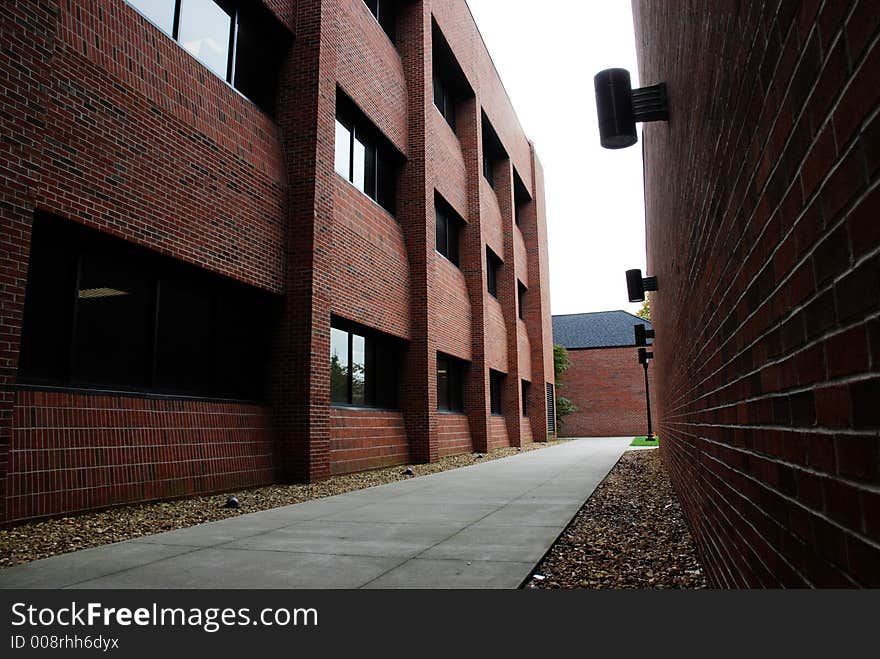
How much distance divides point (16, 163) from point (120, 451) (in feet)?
10.4

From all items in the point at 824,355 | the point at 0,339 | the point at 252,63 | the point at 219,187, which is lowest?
the point at 824,355

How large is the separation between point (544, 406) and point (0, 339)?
25329 mm

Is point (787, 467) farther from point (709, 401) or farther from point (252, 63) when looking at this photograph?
point (252, 63)

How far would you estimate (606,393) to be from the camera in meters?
41.8

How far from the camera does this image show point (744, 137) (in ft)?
6.15

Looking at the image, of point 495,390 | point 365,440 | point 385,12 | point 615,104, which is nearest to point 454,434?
point 365,440

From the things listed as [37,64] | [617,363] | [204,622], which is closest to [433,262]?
[37,64]

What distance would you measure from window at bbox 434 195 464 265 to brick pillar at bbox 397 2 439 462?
7.54 feet

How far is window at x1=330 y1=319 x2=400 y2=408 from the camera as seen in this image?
11.9 meters

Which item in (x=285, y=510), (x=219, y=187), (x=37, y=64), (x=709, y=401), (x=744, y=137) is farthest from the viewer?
(x=219, y=187)

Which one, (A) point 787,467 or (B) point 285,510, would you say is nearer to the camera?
(A) point 787,467

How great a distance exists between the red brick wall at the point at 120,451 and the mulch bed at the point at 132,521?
0.18m

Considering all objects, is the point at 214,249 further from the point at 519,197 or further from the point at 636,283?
the point at 519,197

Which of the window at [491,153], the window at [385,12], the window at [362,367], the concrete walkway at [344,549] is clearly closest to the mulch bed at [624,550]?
the concrete walkway at [344,549]
